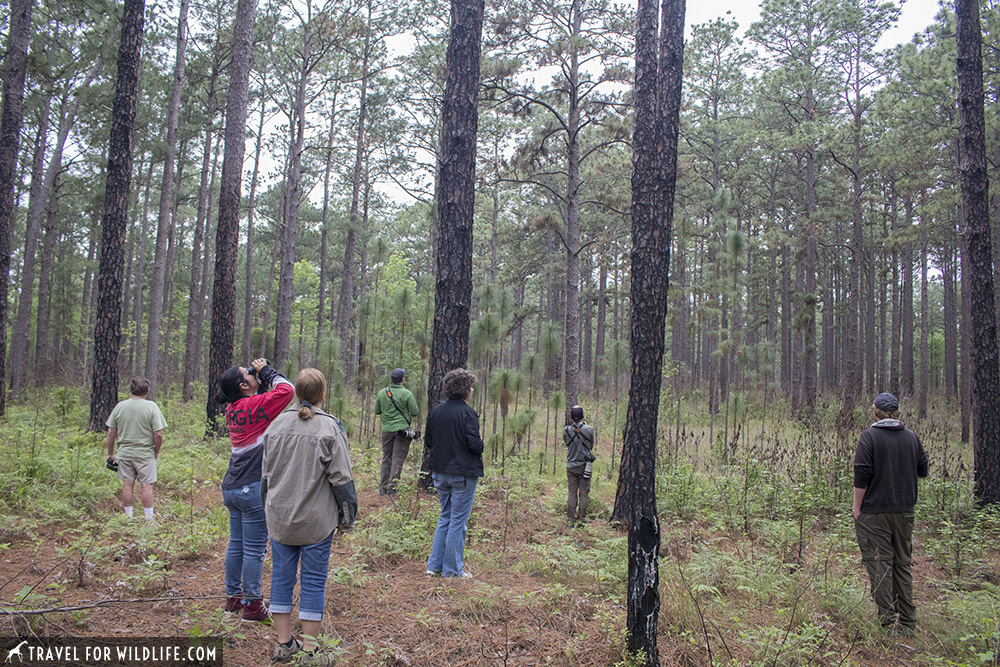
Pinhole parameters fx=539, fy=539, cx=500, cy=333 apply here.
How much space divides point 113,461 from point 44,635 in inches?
110

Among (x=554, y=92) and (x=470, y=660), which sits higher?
(x=554, y=92)

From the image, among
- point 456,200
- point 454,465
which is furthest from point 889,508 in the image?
point 456,200

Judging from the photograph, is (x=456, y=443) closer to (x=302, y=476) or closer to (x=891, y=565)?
(x=302, y=476)

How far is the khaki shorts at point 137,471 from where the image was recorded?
5531 millimetres

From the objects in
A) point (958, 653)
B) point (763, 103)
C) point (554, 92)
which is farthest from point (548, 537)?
point (763, 103)

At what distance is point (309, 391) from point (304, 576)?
3.65 ft

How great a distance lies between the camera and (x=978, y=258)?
8023 millimetres

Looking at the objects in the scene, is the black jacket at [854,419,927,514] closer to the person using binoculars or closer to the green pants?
the green pants

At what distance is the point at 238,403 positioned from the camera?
3.92 metres

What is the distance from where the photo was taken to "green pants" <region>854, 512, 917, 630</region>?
4438mm

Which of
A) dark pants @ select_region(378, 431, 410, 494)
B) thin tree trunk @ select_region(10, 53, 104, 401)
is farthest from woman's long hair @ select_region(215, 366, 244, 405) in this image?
thin tree trunk @ select_region(10, 53, 104, 401)

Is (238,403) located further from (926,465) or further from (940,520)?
(940,520)

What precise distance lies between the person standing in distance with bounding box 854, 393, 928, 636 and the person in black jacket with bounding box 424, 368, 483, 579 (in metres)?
3.32

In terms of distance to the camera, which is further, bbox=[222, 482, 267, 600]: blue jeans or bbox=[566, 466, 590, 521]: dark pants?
bbox=[566, 466, 590, 521]: dark pants
